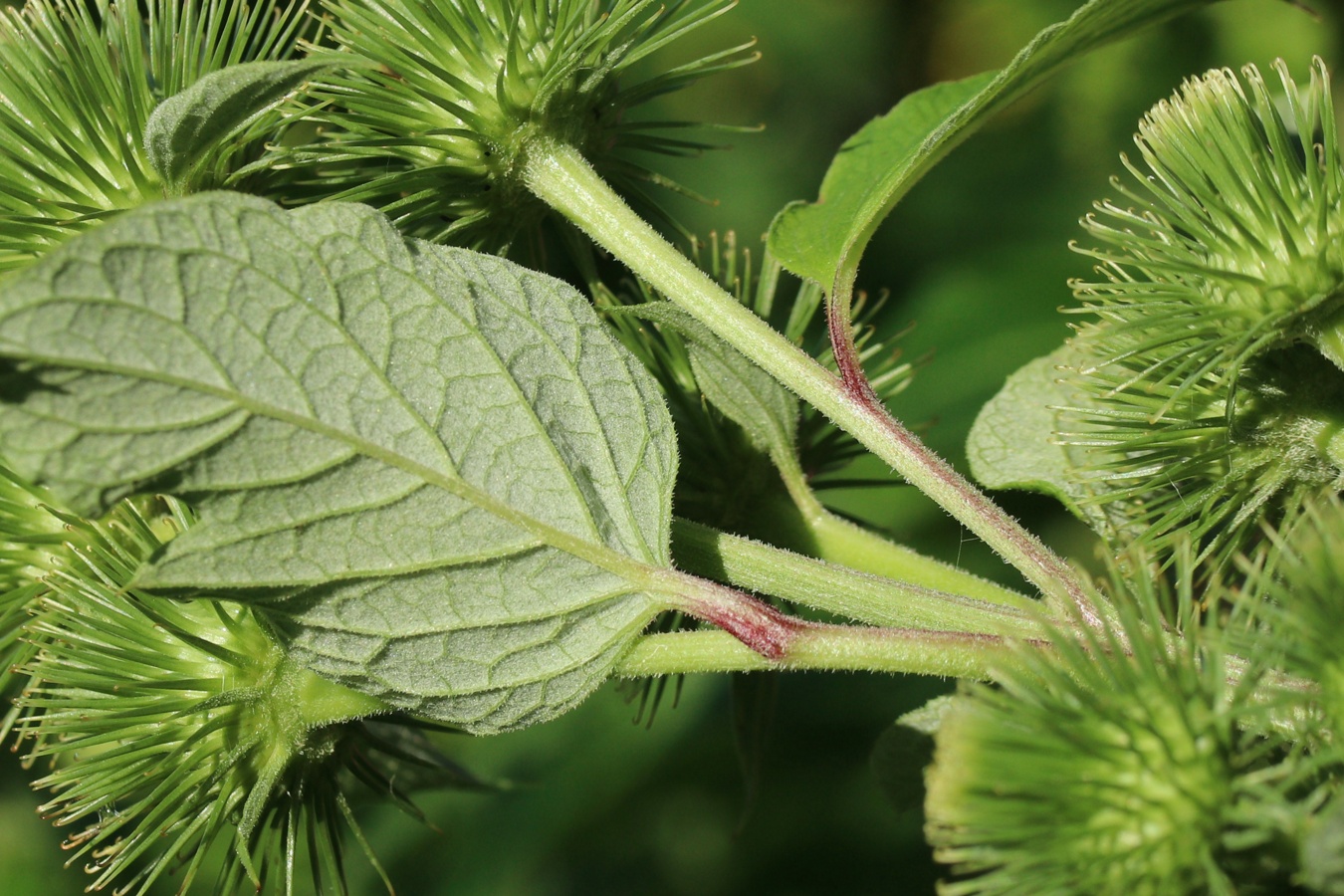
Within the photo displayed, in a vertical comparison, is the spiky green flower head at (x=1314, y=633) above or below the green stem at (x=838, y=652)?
below

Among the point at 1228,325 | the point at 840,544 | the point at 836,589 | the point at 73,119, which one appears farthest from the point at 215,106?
the point at 1228,325

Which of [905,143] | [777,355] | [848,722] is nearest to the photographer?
[777,355]

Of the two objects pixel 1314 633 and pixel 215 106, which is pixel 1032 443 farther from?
pixel 215 106

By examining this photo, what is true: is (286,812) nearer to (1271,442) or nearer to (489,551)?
(489,551)

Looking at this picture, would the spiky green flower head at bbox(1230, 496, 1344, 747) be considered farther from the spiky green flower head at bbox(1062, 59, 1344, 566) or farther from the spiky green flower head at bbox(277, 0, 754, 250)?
the spiky green flower head at bbox(277, 0, 754, 250)

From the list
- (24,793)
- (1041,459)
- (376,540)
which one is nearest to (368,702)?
(376,540)

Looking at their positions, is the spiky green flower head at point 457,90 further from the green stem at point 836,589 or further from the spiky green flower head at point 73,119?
the green stem at point 836,589

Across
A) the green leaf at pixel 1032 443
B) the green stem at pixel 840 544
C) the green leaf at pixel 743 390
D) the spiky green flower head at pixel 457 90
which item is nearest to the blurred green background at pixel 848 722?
the green leaf at pixel 1032 443
